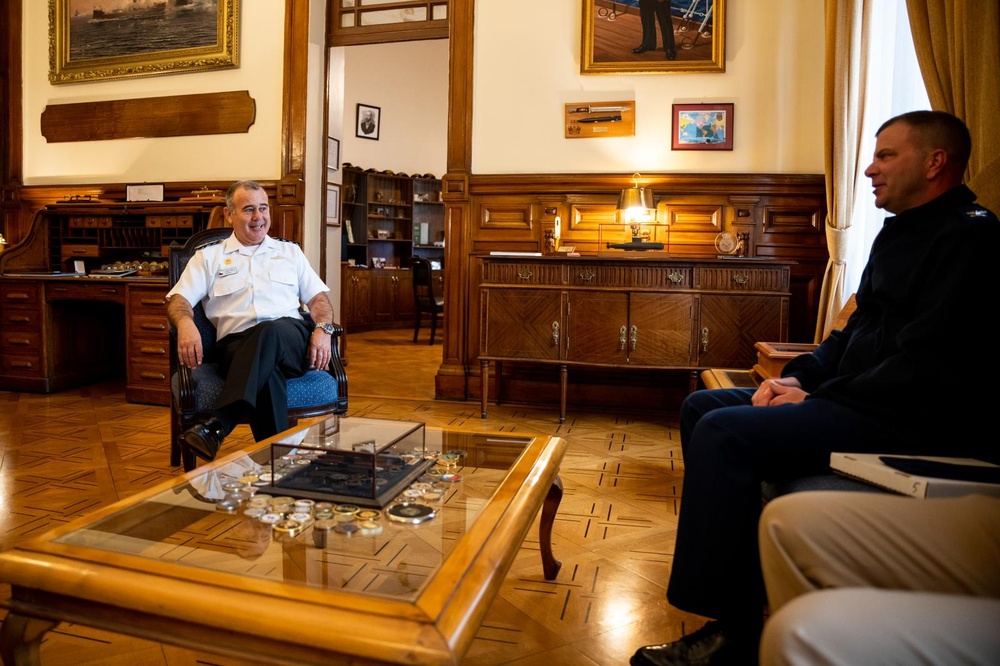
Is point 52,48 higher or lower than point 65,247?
higher

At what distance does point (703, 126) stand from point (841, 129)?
0.93 meters

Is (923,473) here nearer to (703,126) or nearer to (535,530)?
(535,530)

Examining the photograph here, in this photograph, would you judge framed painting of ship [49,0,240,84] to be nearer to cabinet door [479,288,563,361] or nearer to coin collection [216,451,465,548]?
cabinet door [479,288,563,361]

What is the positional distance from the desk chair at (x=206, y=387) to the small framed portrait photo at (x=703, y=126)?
2.75 metres

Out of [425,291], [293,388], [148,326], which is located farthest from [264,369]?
[425,291]

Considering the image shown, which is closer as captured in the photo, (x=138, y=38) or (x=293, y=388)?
(x=293, y=388)

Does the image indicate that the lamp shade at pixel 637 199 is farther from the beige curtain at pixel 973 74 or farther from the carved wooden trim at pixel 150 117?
the carved wooden trim at pixel 150 117

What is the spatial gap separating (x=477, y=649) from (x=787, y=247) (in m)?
3.62

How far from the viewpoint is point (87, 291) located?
473 cm

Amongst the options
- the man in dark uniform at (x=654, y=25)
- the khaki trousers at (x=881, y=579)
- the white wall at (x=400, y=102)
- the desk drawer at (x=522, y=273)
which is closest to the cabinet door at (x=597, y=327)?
the desk drawer at (x=522, y=273)

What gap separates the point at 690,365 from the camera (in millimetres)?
3898

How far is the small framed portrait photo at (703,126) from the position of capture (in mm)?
4453

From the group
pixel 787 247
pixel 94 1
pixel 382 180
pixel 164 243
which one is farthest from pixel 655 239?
pixel 382 180

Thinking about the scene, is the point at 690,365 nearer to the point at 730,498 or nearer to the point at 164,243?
the point at 730,498
